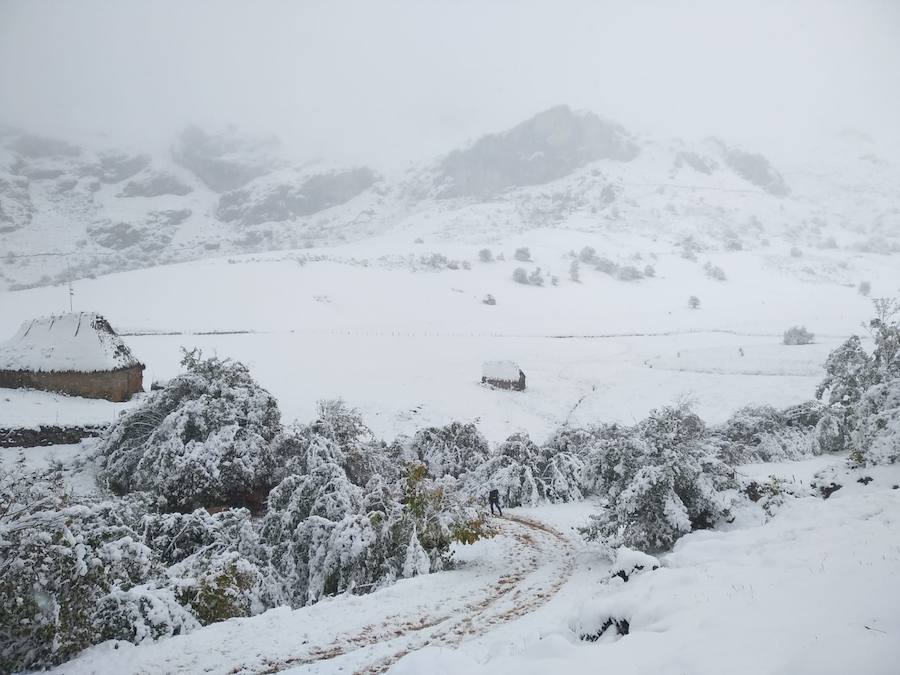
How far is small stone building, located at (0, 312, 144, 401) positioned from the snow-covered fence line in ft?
10.6

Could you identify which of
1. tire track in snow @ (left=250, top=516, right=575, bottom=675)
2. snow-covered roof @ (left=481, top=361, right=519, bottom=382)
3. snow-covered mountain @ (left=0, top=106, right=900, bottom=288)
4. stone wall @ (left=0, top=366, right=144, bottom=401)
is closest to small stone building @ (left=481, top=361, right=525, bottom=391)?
snow-covered roof @ (left=481, top=361, right=519, bottom=382)

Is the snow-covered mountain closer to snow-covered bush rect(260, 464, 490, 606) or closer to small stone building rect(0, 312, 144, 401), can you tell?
small stone building rect(0, 312, 144, 401)

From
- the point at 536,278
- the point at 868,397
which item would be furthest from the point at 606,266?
the point at 868,397

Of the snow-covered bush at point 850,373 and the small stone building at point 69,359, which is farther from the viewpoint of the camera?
the small stone building at point 69,359

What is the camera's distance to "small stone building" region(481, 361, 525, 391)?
36438 mm

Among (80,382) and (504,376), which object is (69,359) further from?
(504,376)

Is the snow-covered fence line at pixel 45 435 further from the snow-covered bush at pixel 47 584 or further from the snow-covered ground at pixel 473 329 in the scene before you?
the snow-covered bush at pixel 47 584

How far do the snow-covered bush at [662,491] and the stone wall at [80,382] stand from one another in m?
22.0

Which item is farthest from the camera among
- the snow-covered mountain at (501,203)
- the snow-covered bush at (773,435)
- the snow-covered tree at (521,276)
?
the snow-covered mountain at (501,203)

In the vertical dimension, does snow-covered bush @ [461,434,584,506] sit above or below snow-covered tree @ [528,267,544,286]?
below

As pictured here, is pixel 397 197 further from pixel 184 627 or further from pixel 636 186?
pixel 184 627

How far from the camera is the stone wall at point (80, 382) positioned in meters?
21.8

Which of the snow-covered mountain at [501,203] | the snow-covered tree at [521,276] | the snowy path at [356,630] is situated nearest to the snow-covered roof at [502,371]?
the snowy path at [356,630]

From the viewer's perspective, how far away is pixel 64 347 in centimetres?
2238
